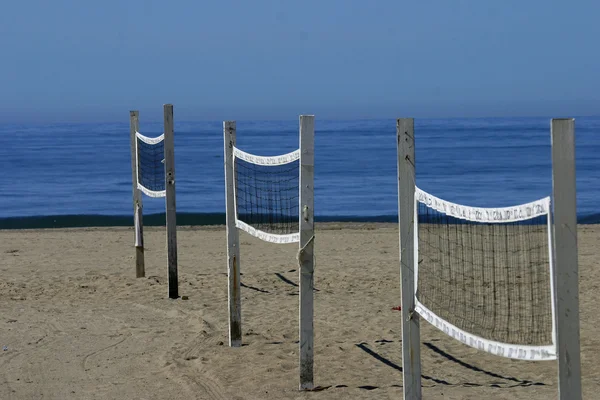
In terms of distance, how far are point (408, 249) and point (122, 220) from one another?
19.9 m

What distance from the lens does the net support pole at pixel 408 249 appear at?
19.7 feet

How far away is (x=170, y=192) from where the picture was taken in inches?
460

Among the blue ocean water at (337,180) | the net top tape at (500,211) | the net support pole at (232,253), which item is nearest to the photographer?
the net top tape at (500,211)

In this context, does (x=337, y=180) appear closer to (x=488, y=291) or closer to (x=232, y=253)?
(x=488, y=291)

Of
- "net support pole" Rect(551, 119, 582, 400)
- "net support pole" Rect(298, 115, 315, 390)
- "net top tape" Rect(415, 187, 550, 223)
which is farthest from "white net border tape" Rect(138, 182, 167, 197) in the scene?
"net support pole" Rect(551, 119, 582, 400)

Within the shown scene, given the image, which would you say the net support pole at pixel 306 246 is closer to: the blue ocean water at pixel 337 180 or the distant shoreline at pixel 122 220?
the distant shoreline at pixel 122 220

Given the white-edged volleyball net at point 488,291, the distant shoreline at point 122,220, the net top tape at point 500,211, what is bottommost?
the distant shoreline at point 122,220

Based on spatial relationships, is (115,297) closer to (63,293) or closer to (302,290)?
(63,293)

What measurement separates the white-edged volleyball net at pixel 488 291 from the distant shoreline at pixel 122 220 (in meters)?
8.60

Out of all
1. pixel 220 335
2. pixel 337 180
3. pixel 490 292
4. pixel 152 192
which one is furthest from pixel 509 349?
pixel 337 180

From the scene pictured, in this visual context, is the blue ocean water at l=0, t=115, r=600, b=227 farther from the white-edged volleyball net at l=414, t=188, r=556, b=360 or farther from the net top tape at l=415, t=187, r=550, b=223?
the net top tape at l=415, t=187, r=550, b=223

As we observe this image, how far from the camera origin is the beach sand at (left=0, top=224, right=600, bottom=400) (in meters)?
7.78

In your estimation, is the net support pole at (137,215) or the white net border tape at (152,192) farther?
the net support pole at (137,215)

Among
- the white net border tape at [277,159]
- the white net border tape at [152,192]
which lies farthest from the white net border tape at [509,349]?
the white net border tape at [152,192]
